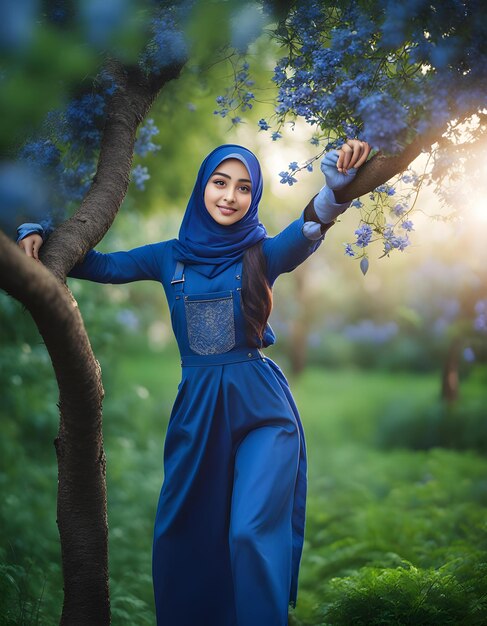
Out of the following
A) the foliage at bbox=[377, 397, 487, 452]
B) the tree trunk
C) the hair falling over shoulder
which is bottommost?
the foliage at bbox=[377, 397, 487, 452]

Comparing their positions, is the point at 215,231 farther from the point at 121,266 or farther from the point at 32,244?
the point at 32,244

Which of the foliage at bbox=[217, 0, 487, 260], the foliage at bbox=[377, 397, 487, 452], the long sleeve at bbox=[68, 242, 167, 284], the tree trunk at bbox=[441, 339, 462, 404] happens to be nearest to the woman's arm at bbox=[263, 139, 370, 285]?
the foliage at bbox=[217, 0, 487, 260]

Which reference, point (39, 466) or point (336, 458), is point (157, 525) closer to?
point (39, 466)

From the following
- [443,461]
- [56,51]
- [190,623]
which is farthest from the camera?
[443,461]

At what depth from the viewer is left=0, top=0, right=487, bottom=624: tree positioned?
288 cm

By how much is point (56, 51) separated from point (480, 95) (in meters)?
1.64

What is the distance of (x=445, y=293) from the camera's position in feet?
33.2

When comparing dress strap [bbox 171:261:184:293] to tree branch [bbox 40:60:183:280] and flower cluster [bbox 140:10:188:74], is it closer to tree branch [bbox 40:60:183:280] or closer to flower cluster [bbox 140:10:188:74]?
tree branch [bbox 40:60:183:280]

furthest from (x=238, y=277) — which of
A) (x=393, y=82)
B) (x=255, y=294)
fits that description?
(x=393, y=82)

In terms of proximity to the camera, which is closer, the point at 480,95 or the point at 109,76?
the point at 480,95

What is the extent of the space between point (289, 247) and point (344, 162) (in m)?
0.46

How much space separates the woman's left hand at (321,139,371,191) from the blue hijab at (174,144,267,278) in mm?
Answer: 534

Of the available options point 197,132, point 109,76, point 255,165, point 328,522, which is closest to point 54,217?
point 109,76

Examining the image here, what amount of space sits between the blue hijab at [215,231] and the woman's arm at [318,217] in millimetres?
134
